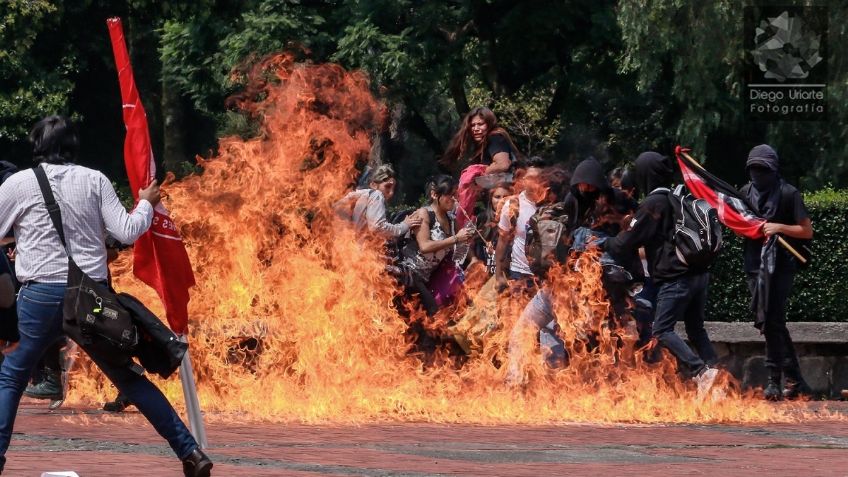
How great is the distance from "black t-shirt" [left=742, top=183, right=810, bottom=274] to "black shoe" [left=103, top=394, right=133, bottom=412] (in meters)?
5.12

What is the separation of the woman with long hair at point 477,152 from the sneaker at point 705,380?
2427mm

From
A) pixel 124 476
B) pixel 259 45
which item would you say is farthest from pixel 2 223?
pixel 259 45

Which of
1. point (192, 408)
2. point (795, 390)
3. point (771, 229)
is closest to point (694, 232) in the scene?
point (771, 229)

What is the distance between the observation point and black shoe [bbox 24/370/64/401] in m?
11.3

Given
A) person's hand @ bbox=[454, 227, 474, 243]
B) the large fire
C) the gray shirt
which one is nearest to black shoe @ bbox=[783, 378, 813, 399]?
the large fire

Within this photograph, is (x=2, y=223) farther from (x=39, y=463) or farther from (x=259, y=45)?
(x=259, y=45)

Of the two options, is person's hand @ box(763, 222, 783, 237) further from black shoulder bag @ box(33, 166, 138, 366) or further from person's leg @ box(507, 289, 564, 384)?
black shoulder bag @ box(33, 166, 138, 366)

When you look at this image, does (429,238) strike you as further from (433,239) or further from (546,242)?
(546,242)

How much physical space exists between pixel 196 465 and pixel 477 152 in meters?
6.29

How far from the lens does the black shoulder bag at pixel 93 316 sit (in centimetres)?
705

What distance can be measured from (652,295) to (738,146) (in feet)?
85.5

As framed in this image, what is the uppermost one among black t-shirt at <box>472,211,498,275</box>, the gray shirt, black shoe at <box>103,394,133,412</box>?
the gray shirt

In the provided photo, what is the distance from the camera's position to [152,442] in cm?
907

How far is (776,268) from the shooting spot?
12.7 meters
